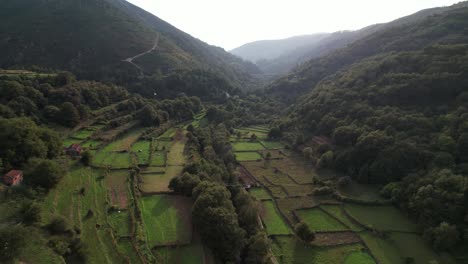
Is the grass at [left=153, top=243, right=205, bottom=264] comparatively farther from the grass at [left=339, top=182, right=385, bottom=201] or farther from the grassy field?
the grass at [left=339, top=182, right=385, bottom=201]

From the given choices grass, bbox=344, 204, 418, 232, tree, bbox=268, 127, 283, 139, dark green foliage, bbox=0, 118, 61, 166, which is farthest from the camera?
tree, bbox=268, 127, 283, 139

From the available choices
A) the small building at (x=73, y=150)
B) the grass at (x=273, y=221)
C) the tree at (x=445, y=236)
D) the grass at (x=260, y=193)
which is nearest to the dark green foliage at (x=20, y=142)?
the small building at (x=73, y=150)

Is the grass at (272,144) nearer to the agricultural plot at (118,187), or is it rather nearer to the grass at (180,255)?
the agricultural plot at (118,187)

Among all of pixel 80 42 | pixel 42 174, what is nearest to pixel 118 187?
pixel 42 174

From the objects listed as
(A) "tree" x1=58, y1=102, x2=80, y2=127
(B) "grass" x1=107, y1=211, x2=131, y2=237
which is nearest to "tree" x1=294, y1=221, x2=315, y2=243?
(B) "grass" x1=107, y1=211, x2=131, y2=237

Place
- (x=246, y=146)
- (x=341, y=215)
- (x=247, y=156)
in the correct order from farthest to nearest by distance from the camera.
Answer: (x=246, y=146)
(x=247, y=156)
(x=341, y=215)

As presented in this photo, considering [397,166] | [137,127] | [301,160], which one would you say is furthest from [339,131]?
[137,127]

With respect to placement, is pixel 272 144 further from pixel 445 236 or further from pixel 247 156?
pixel 445 236

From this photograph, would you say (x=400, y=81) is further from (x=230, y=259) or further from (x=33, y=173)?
(x=33, y=173)
